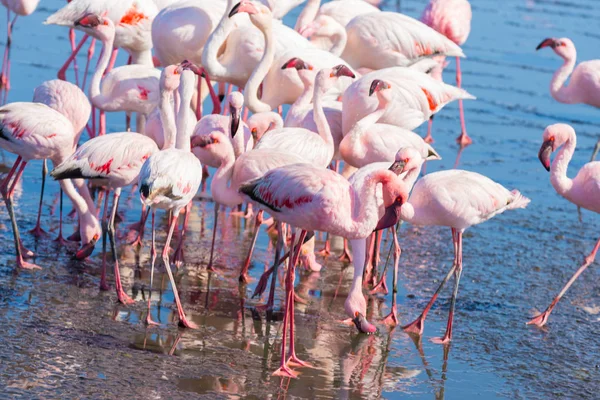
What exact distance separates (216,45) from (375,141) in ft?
6.38

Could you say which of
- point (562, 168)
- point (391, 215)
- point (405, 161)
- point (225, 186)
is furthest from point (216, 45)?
point (391, 215)

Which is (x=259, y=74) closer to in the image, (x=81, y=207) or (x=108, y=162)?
(x=81, y=207)

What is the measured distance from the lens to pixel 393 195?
491 cm

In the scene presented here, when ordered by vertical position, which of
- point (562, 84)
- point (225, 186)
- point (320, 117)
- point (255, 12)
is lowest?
point (225, 186)

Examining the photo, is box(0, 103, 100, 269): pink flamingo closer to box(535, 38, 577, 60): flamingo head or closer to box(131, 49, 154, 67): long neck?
box(131, 49, 154, 67): long neck

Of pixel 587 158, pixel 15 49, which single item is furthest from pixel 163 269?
pixel 15 49

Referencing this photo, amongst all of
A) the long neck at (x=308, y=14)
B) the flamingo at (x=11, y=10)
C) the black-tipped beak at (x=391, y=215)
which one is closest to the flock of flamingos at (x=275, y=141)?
the black-tipped beak at (x=391, y=215)

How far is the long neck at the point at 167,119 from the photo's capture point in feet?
19.6

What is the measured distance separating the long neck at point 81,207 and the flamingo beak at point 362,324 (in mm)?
1785

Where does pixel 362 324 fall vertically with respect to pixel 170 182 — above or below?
below

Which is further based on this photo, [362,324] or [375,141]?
[375,141]

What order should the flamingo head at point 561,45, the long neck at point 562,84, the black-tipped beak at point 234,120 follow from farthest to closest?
the long neck at point 562,84 → the flamingo head at point 561,45 → the black-tipped beak at point 234,120

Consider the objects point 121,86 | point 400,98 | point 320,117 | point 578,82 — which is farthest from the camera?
point 578,82

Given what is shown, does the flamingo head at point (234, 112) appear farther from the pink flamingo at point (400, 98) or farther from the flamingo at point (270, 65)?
the flamingo at point (270, 65)
